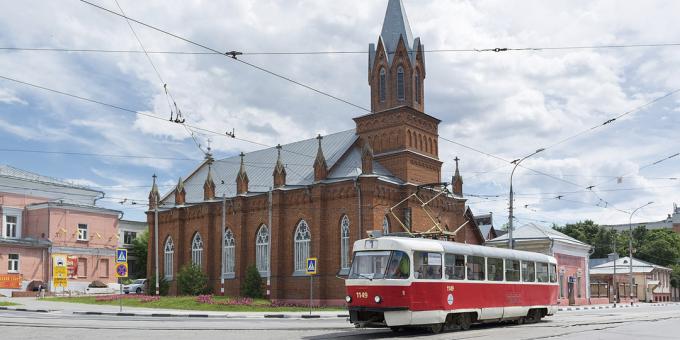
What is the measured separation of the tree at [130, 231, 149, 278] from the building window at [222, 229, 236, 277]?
108 ft

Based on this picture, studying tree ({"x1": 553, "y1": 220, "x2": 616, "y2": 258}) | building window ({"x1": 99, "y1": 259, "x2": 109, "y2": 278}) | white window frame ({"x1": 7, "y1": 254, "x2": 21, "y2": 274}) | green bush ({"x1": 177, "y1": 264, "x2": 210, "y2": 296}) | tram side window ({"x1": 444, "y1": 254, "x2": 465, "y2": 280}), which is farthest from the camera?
tree ({"x1": 553, "y1": 220, "x2": 616, "y2": 258})

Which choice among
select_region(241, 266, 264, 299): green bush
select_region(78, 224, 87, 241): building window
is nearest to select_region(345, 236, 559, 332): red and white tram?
select_region(241, 266, 264, 299): green bush

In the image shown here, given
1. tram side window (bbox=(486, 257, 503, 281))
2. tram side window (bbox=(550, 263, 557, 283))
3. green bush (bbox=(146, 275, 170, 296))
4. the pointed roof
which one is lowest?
green bush (bbox=(146, 275, 170, 296))

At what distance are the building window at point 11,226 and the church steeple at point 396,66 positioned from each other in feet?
113

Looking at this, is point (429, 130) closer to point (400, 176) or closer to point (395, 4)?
point (400, 176)

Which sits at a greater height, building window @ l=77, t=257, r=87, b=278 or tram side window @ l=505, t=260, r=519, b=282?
tram side window @ l=505, t=260, r=519, b=282

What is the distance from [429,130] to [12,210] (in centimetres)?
3716

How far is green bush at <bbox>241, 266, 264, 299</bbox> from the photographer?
42719mm

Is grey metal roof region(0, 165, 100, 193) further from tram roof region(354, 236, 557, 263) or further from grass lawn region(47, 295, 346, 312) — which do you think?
tram roof region(354, 236, 557, 263)

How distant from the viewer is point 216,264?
159ft

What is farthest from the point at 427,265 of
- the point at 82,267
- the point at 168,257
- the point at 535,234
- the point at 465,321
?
the point at 82,267

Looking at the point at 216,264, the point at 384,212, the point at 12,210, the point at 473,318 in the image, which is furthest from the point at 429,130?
the point at 12,210

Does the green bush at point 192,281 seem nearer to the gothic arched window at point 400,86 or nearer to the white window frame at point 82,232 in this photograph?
the white window frame at point 82,232

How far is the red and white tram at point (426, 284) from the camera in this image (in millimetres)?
19141
